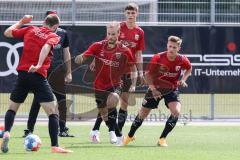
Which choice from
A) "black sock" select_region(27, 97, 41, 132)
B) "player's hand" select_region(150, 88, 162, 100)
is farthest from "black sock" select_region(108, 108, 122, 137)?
"black sock" select_region(27, 97, 41, 132)

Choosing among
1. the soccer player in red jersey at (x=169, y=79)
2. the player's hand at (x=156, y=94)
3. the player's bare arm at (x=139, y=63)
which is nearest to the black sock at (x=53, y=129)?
the soccer player in red jersey at (x=169, y=79)

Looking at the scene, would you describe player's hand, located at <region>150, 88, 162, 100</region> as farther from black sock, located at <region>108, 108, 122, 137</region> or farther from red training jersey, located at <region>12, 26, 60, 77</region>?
red training jersey, located at <region>12, 26, 60, 77</region>

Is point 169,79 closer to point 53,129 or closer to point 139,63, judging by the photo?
point 139,63

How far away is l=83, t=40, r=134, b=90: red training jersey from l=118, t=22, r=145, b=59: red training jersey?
46cm

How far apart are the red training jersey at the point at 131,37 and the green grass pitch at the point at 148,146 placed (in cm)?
182

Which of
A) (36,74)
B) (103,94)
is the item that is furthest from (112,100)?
(36,74)

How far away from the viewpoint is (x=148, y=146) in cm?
1380

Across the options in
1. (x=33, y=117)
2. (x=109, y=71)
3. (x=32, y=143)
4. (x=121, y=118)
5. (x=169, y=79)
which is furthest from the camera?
(x=33, y=117)

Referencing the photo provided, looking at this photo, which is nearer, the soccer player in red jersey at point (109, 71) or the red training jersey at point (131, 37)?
the soccer player in red jersey at point (109, 71)

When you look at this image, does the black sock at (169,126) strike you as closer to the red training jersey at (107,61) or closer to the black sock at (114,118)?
the black sock at (114,118)

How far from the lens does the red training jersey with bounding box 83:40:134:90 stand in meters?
14.0

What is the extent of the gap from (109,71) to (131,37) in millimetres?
1131

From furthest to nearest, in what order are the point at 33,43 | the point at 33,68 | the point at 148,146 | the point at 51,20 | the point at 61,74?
the point at 61,74 → the point at 148,146 → the point at 33,43 → the point at 51,20 → the point at 33,68

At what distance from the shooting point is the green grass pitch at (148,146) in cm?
1174
